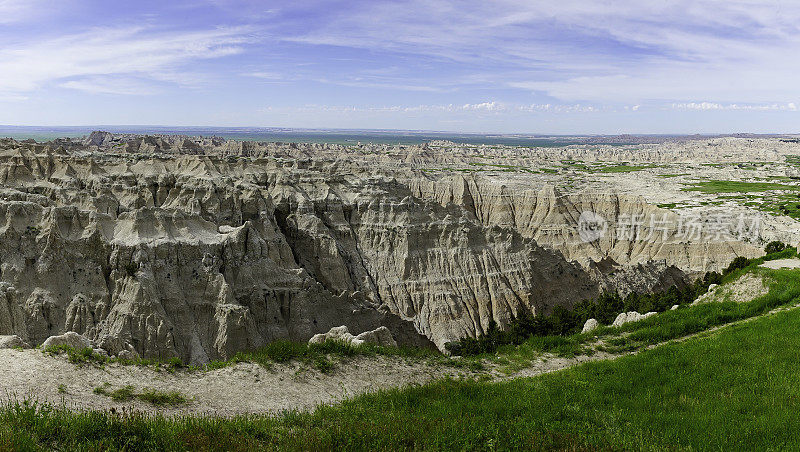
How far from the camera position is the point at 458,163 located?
18162cm

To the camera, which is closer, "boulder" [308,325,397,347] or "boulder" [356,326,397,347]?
"boulder" [308,325,397,347]

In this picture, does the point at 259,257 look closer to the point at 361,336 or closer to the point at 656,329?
the point at 361,336

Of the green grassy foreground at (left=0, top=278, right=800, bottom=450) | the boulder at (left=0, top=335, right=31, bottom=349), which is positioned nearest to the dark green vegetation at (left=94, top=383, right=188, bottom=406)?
the green grassy foreground at (left=0, top=278, right=800, bottom=450)

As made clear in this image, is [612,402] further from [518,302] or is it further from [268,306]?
[518,302]

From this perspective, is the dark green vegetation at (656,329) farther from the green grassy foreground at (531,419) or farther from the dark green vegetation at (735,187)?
the dark green vegetation at (735,187)

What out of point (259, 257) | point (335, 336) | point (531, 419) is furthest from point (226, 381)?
point (259, 257)

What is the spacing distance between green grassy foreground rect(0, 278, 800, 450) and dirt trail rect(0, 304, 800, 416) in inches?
54.6

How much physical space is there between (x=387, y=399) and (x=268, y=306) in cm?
2139

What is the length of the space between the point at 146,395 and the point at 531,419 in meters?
7.70

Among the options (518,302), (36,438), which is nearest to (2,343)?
(36,438)

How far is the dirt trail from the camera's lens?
985cm

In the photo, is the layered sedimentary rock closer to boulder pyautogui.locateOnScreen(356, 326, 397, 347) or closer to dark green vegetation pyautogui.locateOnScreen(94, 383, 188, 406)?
boulder pyautogui.locateOnScreen(356, 326, 397, 347)

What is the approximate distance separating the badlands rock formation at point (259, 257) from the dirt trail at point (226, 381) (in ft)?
33.1

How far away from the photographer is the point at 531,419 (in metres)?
7.99
